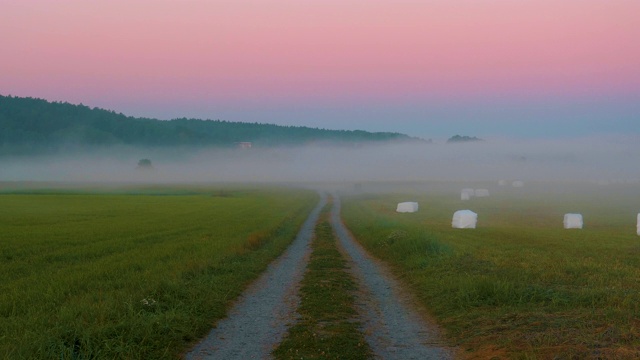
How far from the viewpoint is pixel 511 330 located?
11.2 metres

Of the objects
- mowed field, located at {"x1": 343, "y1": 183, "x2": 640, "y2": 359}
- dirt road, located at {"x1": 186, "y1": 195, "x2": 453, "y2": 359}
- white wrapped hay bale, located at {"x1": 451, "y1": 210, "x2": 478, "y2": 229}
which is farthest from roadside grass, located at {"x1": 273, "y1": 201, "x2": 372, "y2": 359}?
white wrapped hay bale, located at {"x1": 451, "y1": 210, "x2": 478, "y2": 229}

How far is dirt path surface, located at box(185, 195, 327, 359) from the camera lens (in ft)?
35.2

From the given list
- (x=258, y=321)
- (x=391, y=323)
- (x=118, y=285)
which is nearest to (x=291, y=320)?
(x=258, y=321)

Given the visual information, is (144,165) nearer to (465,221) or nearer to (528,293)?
(465,221)

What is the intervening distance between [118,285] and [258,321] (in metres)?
5.72

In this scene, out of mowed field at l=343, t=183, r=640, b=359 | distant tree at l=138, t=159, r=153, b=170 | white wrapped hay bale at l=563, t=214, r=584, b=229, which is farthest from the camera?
distant tree at l=138, t=159, r=153, b=170

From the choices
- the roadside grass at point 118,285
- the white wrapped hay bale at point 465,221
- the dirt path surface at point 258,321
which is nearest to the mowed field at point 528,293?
the dirt path surface at point 258,321

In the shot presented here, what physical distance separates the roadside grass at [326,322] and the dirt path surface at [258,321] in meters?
0.31

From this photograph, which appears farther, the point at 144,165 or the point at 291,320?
the point at 144,165

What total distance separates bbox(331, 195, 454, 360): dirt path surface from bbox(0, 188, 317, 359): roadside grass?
3.54m

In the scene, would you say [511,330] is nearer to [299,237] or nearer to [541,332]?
[541,332]

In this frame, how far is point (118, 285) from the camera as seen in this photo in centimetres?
1681

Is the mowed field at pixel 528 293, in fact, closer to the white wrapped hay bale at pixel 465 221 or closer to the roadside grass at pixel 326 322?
the roadside grass at pixel 326 322

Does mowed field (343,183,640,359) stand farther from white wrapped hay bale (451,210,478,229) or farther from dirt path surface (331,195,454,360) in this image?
white wrapped hay bale (451,210,478,229)
